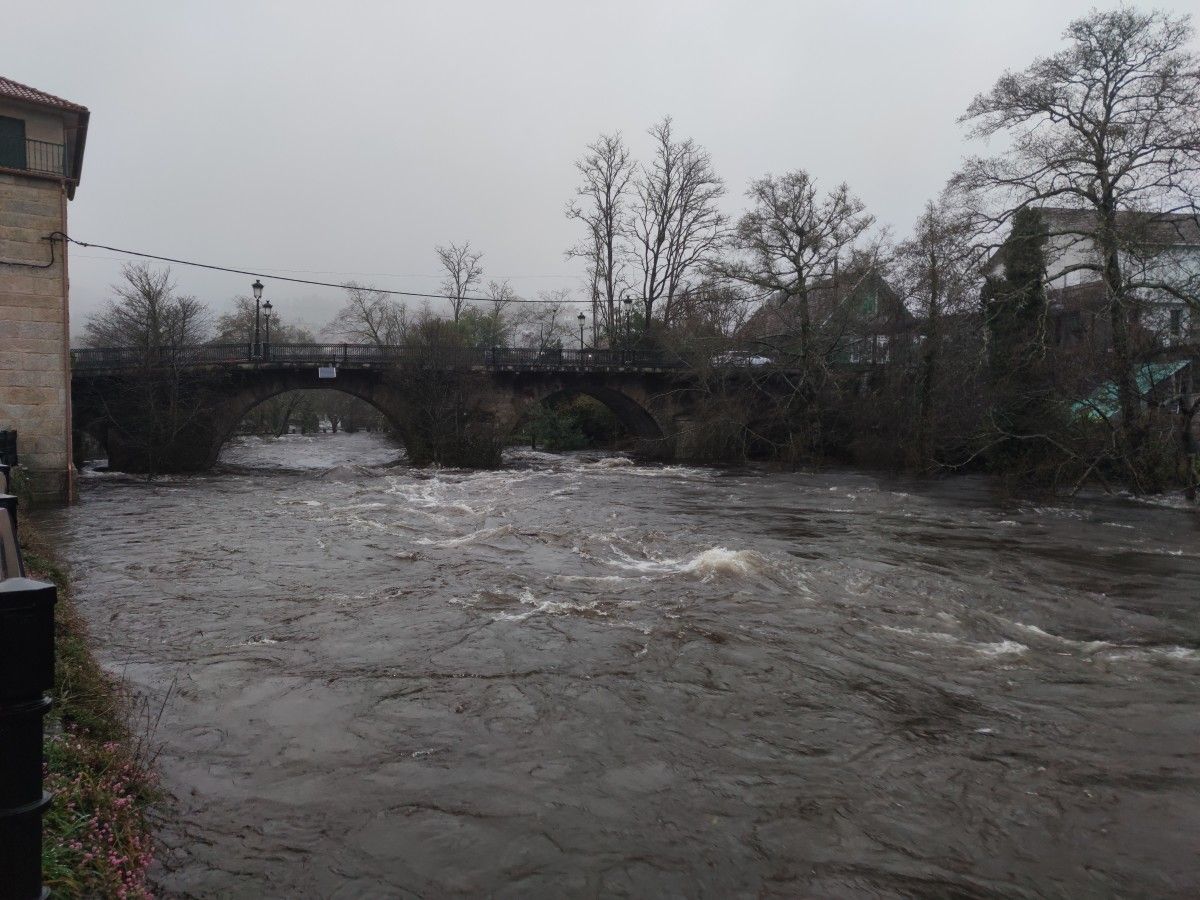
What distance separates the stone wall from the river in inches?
Result: 267

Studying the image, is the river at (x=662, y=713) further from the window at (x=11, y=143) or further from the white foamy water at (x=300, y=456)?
the white foamy water at (x=300, y=456)

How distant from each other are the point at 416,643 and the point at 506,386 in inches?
1148

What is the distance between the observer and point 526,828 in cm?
468

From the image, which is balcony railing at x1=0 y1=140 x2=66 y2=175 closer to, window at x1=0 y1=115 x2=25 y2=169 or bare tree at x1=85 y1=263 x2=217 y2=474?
window at x1=0 y1=115 x2=25 y2=169

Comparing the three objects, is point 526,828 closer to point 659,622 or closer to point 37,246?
point 659,622

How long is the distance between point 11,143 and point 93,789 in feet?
66.8

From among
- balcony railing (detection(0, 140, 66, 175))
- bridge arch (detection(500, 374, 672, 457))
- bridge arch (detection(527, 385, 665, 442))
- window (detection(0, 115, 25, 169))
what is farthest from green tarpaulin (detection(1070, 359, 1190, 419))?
window (detection(0, 115, 25, 169))

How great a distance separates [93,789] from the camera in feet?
12.8

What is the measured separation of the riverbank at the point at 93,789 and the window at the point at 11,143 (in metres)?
17.4

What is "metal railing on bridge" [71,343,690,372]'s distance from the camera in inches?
1145

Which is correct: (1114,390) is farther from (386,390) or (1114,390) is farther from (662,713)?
(386,390)

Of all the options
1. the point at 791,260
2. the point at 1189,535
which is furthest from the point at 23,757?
the point at 791,260

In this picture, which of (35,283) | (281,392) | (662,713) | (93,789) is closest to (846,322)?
(281,392)

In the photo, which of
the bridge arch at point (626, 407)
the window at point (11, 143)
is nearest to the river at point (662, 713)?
the window at point (11, 143)
